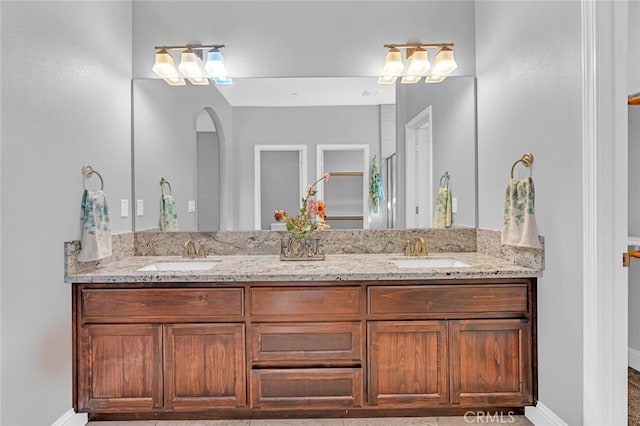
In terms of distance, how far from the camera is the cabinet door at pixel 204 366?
2.33 metres

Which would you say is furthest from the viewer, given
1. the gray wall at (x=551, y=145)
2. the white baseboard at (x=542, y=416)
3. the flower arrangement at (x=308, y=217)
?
the flower arrangement at (x=308, y=217)

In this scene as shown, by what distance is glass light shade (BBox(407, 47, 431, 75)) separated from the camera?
298 cm

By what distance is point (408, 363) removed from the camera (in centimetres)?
235

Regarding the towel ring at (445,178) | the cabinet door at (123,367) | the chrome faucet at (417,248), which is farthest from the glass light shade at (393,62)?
the cabinet door at (123,367)

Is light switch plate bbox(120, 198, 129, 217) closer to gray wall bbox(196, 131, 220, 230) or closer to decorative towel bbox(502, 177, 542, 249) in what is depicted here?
gray wall bbox(196, 131, 220, 230)

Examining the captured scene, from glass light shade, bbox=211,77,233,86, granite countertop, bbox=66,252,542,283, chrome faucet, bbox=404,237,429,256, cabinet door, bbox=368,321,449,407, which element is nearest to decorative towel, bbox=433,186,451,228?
chrome faucet, bbox=404,237,429,256

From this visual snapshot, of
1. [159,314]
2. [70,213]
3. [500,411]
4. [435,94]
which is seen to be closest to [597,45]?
[435,94]

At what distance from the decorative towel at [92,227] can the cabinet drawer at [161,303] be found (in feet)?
0.60

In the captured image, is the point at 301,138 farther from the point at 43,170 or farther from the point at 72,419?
the point at 72,419

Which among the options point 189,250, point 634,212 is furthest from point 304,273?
point 634,212

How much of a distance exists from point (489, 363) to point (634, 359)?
1478 mm

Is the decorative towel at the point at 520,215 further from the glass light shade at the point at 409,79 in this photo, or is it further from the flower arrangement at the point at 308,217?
the flower arrangement at the point at 308,217

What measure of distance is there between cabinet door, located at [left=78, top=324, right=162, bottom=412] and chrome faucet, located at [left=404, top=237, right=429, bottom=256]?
1522 mm

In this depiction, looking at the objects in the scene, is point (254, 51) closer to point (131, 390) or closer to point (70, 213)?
point (70, 213)
